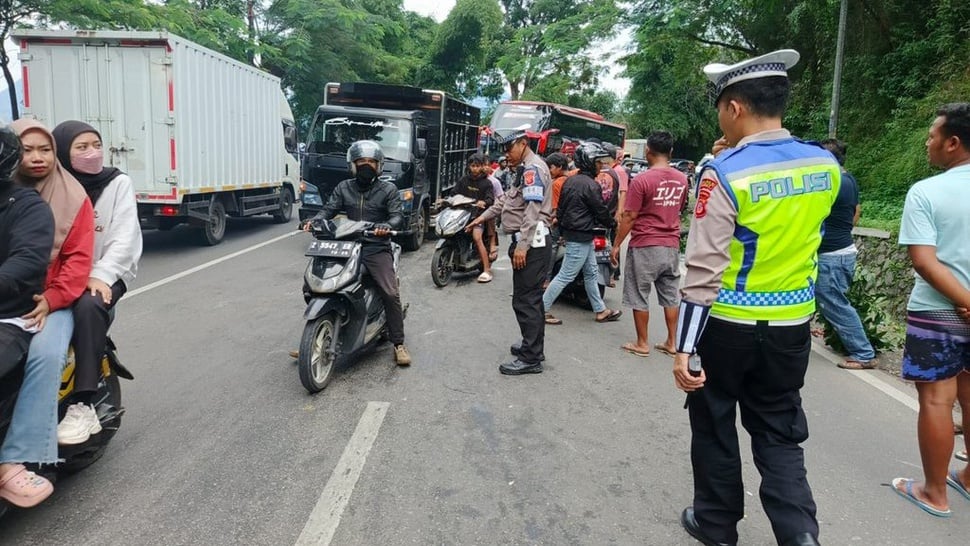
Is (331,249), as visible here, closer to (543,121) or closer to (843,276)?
(843,276)

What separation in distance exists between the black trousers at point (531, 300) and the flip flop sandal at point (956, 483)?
8.78 ft

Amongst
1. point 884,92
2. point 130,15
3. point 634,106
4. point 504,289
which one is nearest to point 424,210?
point 504,289

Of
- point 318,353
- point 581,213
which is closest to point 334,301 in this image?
point 318,353

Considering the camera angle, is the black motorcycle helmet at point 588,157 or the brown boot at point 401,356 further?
the black motorcycle helmet at point 588,157

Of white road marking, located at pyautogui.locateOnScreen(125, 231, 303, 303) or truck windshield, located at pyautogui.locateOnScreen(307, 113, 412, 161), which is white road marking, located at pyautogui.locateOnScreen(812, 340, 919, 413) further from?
white road marking, located at pyautogui.locateOnScreen(125, 231, 303, 303)

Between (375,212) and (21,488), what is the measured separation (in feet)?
9.82

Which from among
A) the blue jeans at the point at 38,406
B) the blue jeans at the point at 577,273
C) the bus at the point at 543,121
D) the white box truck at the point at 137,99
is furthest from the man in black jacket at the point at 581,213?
the bus at the point at 543,121

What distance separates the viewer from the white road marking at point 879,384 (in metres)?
4.72

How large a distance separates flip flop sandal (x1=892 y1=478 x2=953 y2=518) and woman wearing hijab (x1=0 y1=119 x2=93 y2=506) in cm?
402

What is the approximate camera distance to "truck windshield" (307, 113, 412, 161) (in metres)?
10.4

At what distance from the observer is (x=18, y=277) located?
2562mm

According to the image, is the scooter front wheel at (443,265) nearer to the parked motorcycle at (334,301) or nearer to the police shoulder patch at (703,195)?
the parked motorcycle at (334,301)

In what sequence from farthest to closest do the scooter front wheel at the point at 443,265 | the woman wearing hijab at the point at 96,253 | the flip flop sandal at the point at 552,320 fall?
the scooter front wheel at the point at 443,265, the flip flop sandal at the point at 552,320, the woman wearing hijab at the point at 96,253

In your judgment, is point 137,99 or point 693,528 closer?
point 693,528
